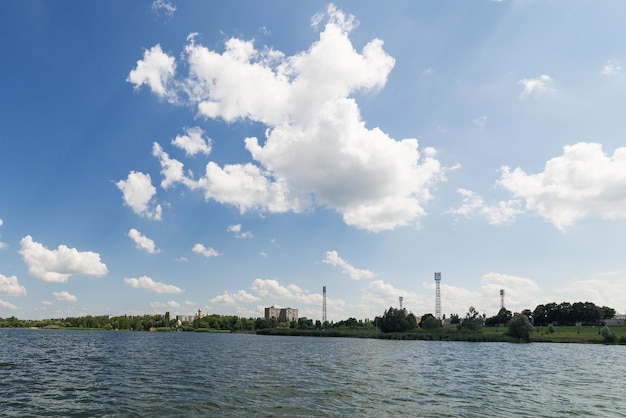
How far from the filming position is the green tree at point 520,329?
167 metres

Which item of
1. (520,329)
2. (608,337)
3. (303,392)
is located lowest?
(608,337)

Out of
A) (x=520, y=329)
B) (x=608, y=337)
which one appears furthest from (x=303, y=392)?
(x=608, y=337)

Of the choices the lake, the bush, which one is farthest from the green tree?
the lake

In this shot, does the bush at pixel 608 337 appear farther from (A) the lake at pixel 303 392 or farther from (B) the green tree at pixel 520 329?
(A) the lake at pixel 303 392

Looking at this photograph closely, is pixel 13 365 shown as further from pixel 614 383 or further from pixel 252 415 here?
pixel 614 383

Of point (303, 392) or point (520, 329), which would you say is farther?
point (520, 329)

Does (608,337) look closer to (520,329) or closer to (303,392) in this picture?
(520,329)

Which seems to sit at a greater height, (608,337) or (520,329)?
(520,329)

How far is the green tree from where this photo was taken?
548ft

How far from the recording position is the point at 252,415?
1176 inches

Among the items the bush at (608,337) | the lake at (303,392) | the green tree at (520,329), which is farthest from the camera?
the green tree at (520,329)

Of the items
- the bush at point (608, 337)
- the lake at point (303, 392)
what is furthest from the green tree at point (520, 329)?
the lake at point (303, 392)

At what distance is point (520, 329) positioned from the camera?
6599 inches

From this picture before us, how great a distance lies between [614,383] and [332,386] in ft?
121
